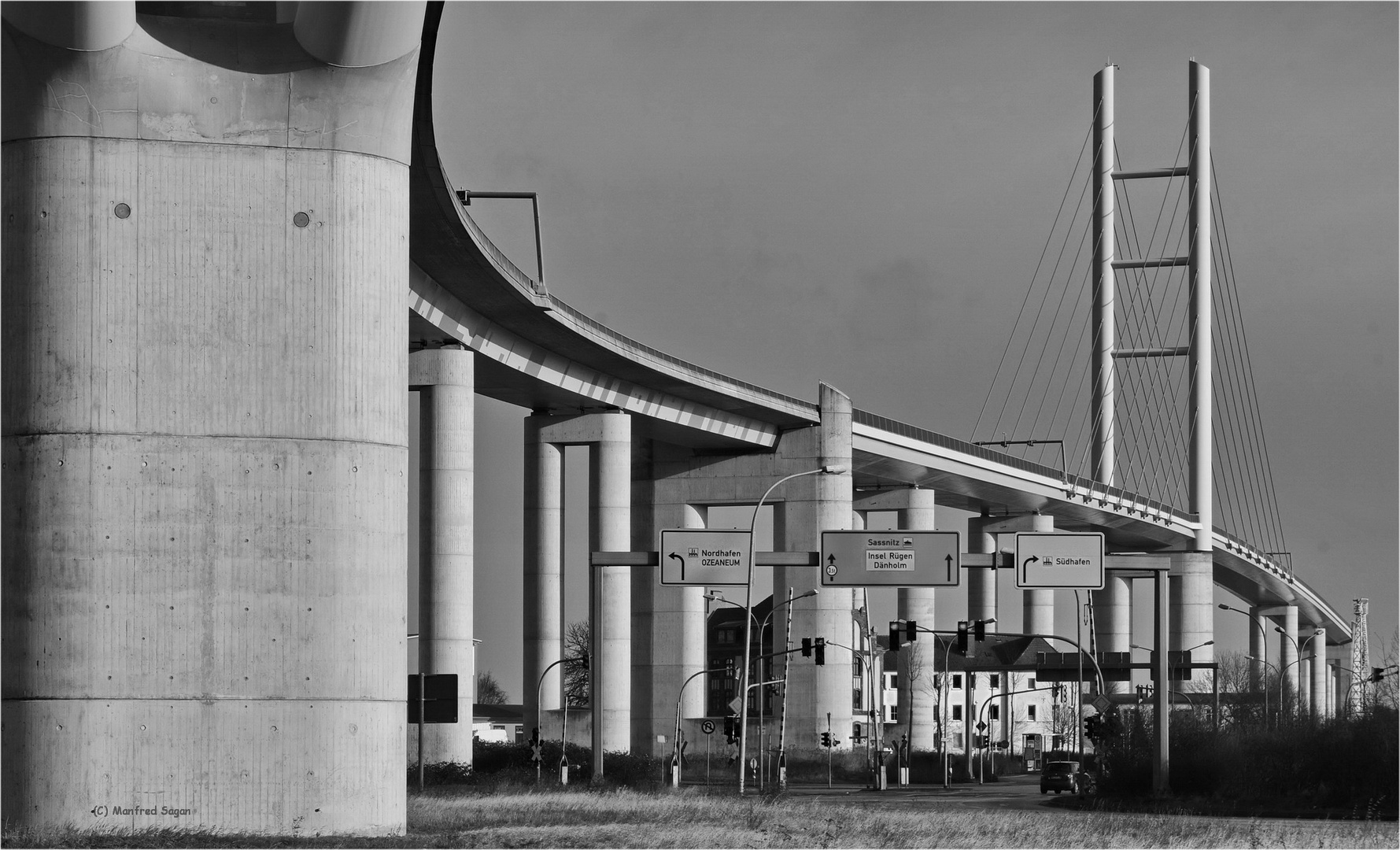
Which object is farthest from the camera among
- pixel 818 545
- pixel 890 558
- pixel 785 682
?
pixel 818 545

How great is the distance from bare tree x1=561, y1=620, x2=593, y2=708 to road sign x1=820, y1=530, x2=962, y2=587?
80.2 m

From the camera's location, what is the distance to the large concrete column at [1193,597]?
310 feet

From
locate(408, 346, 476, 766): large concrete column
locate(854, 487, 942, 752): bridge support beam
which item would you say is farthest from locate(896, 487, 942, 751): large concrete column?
locate(408, 346, 476, 766): large concrete column

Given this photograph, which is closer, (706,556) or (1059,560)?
(706,556)

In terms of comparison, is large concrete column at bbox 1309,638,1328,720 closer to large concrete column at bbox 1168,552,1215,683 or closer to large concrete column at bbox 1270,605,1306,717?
large concrete column at bbox 1270,605,1306,717

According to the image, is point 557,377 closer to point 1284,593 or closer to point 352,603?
point 352,603

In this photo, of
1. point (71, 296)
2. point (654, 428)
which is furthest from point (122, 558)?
point (654, 428)

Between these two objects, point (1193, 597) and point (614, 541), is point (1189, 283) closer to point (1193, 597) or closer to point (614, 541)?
point (1193, 597)

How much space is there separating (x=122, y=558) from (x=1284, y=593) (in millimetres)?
123533

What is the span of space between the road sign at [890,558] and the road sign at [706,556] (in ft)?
5.97

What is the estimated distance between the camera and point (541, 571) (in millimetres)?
59656

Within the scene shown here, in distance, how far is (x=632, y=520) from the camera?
233 feet

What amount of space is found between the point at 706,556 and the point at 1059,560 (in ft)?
24.8

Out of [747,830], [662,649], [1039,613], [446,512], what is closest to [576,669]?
[1039,613]
